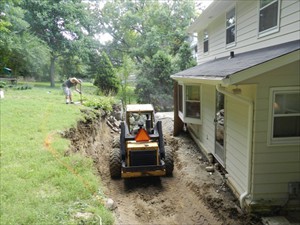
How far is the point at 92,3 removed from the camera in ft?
107

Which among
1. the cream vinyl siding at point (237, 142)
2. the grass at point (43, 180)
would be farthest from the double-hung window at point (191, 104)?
the grass at point (43, 180)

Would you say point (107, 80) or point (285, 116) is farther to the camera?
point (107, 80)

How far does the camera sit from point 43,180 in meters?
5.12

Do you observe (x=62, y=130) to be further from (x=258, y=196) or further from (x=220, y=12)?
(x=220, y=12)

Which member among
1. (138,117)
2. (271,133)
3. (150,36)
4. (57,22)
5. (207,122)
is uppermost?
(57,22)

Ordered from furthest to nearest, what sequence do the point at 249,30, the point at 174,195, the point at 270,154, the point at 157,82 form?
the point at 157,82 < the point at 249,30 < the point at 174,195 < the point at 270,154

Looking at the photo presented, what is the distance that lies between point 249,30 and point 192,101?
3.81m

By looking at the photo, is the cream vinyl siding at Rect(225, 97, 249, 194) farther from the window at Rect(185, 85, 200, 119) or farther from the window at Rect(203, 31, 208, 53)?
the window at Rect(203, 31, 208, 53)

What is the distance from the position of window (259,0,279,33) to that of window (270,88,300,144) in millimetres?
2182

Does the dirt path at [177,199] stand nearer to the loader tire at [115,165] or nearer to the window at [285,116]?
the loader tire at [115,165]

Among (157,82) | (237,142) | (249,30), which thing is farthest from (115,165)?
(157,82)

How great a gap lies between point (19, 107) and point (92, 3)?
26511 millimetres

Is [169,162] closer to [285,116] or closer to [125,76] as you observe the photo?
[285,116]

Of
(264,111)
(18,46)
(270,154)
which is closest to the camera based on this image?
(264,111)
